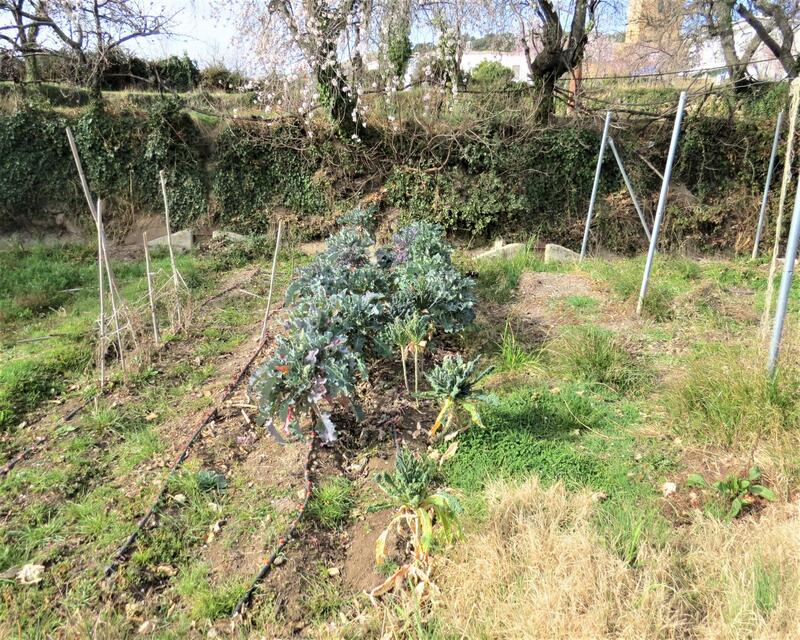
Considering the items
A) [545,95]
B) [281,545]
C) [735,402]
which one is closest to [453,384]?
[281,545]

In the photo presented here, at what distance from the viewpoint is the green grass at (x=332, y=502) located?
8.90 feet

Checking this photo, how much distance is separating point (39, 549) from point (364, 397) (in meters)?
2.04

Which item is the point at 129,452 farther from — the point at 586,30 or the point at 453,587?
the point at 586,30

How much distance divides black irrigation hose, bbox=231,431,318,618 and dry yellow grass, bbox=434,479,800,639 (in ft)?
2.63

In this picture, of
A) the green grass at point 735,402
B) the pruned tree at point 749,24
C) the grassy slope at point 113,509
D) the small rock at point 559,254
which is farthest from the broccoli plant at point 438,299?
the pruned tree at point 749,24

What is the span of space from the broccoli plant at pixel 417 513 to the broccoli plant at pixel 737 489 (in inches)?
53.1

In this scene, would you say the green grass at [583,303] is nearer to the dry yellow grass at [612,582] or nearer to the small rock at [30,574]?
the dry yellow grass at [612,582]

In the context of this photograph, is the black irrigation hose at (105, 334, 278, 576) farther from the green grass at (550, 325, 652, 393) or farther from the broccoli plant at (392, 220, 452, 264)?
the green grass at (550, 325, 652, 393)

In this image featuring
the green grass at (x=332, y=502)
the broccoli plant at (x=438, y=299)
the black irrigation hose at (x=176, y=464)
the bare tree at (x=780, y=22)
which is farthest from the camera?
the bare tree at (x=780, y=22)

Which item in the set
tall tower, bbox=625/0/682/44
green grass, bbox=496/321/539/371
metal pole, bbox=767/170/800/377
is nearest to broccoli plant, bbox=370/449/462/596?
green grass, bbox=496/321/539/371

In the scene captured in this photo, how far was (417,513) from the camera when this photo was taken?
88.6 inches

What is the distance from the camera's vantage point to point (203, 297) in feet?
20.7

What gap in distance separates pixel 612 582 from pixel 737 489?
3.58 feet

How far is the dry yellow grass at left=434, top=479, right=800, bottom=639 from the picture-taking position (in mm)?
1818
